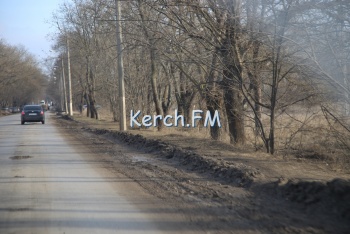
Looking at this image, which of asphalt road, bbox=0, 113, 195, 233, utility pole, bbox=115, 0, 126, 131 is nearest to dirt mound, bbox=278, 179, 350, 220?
asphalt road, bbox=0, 113, 195, 233

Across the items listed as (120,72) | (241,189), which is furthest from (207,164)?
(120,72)

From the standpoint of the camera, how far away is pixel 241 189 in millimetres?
7699

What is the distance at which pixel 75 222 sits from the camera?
5.88m

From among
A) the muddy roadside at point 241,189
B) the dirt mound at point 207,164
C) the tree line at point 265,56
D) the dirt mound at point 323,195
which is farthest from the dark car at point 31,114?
the dirt mound at point 323,195

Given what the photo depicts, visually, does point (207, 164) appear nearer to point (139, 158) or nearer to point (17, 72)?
point (139, 158)

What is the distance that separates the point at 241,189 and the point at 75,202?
9.82 feet

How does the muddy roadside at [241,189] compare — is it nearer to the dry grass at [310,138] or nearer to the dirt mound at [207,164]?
the dirt mound at [207,164]

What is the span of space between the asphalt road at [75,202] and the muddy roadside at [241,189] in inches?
16.3

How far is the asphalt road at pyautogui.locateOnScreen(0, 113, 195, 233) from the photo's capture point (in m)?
5.70

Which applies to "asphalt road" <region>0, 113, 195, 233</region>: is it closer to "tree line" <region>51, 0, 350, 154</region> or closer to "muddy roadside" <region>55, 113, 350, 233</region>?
"muddy roadside" <region>55, 113, 350, 233</region>

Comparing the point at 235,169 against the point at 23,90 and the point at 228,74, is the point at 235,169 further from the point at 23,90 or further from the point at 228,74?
the point at 23,90

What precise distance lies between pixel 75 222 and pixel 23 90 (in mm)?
86555

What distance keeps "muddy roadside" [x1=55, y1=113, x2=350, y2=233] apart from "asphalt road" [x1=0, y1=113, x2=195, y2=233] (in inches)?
16.3

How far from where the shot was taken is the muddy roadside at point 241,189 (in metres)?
5.66
